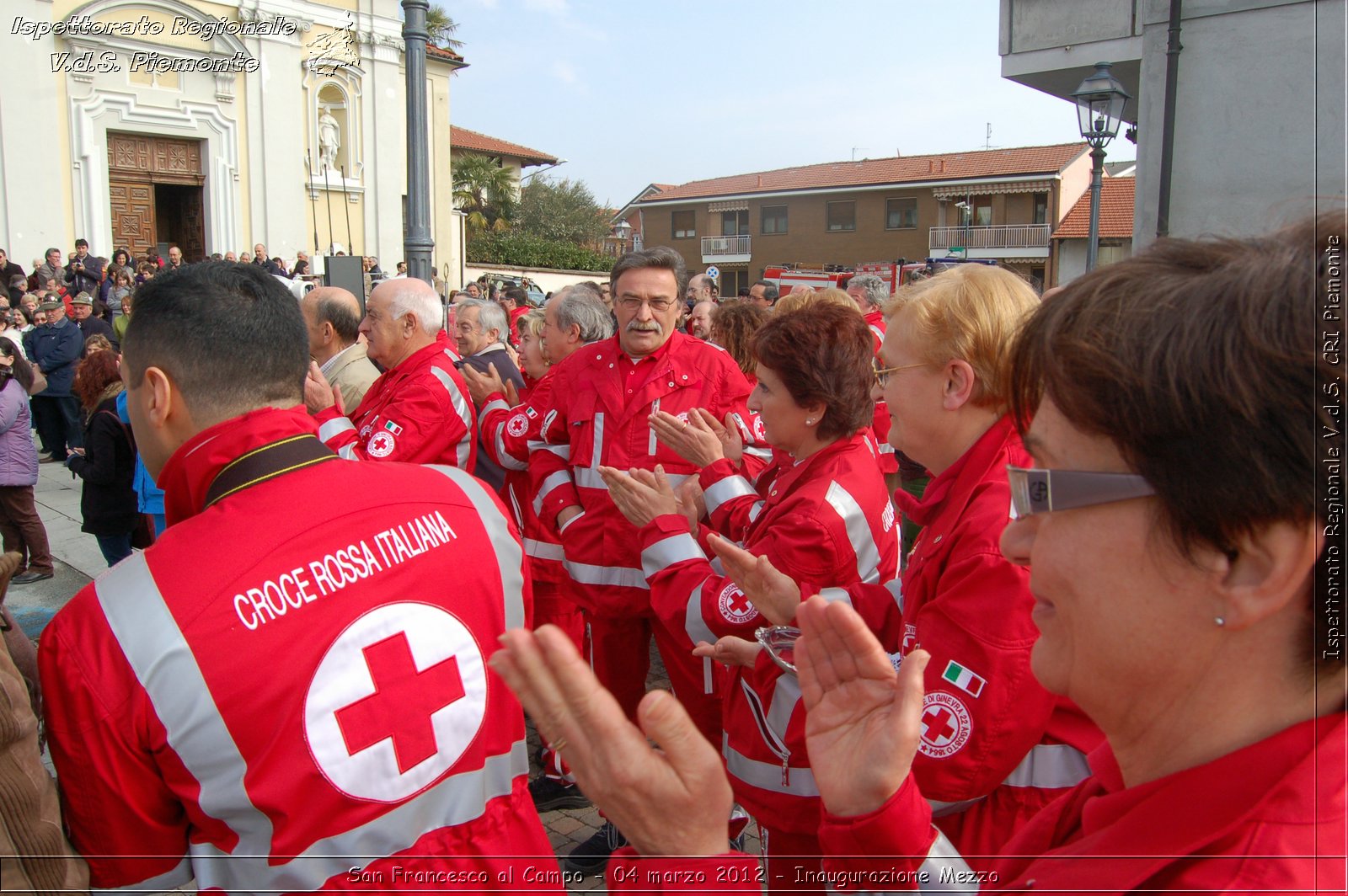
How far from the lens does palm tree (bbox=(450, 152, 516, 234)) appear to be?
4347cm

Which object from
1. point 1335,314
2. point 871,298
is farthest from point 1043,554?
point 871,298

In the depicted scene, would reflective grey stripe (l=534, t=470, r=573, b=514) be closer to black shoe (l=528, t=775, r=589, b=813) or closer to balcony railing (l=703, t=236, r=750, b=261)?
black shoe (l=528, t=775, r=589, b=813)

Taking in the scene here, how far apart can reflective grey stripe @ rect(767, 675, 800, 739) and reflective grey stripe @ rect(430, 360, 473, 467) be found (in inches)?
103

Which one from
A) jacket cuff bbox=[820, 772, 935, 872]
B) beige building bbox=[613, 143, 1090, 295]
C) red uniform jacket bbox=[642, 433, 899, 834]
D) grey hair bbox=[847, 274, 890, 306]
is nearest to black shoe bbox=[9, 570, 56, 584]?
red uniform jacket bbox=[642, 433, 899, 834]

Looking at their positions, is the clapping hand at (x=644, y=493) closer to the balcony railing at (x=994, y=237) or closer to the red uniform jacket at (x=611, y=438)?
the red uniform jacket at (x=611, y=438)

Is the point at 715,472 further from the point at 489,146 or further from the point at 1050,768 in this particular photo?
the point at 489,146

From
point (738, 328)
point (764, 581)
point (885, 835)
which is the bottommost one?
point (885, 835)

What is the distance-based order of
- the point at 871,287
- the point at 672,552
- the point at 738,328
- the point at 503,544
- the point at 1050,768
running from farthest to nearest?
the point at 871,287, the point at 738,328, the point at 672,552, the point at 503,544, the point at 1050,768

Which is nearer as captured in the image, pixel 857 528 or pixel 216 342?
pixel 216 342

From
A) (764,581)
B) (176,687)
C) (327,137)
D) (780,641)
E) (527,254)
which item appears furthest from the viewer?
(527,254)

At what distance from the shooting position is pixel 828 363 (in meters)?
2.78

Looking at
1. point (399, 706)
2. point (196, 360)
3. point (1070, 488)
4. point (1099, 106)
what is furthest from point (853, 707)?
point (1099, 106)

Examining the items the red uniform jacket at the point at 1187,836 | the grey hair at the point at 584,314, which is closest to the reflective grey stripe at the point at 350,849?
the red uniform jacket at the point at 1187,836

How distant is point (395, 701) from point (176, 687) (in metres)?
0.36
